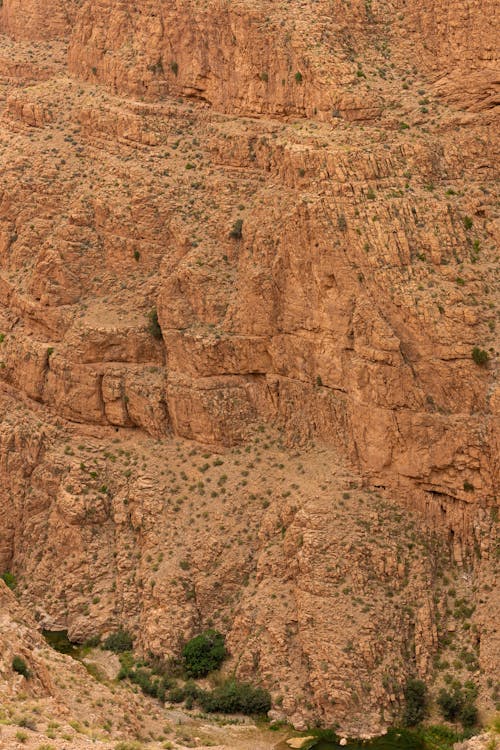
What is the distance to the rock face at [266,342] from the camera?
6350 centimetres

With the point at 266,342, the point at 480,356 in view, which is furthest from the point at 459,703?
the point at 266,342

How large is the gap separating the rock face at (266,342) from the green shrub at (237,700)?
86 cm

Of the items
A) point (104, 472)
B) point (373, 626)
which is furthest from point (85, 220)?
point (373, 626)

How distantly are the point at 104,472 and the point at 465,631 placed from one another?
61.4 feet

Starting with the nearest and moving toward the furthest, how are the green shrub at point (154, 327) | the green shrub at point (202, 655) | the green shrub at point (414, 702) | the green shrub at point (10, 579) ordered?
the green shrub at point (414, 702) < the green shrub at point (202, 655) < the green shrub at point (10, 579) < the green shrub at point (154, 327)

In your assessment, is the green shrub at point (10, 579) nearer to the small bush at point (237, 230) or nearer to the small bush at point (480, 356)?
the small bush at point (237, 230)

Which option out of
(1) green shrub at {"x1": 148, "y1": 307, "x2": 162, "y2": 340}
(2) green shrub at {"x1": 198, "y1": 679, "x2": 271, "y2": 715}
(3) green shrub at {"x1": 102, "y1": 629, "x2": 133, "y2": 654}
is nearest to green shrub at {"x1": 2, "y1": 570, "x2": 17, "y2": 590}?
(3) green shrub at {"x1": 102, "y1": 629, "x2": 133, "y2": 654}

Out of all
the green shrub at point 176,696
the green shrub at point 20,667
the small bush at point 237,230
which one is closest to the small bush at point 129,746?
the green shrub at point 20,667

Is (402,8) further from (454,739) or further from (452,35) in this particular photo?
(454,739)

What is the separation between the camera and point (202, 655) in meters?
64.2

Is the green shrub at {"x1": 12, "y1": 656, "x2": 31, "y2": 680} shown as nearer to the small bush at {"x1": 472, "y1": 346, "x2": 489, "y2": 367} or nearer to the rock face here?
the rock face

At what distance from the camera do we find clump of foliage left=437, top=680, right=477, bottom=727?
5978cm

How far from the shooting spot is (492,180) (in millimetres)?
68438

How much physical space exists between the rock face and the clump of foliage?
104cm
